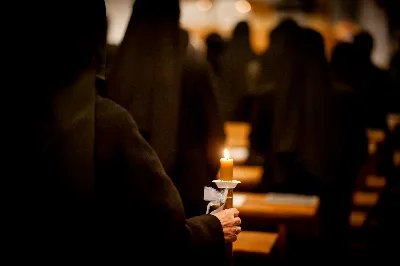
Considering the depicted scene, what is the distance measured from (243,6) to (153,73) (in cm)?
1074

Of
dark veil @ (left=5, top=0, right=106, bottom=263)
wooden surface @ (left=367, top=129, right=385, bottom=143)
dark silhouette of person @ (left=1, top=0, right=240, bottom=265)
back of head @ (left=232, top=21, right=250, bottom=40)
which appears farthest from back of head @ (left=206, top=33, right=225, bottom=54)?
dark veil @ (left=5, top=0, right=106, bottom=263)

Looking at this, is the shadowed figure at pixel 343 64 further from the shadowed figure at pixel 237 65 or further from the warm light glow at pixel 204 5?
the warm light glow at pixel 204 5

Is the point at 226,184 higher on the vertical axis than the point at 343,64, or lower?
lower

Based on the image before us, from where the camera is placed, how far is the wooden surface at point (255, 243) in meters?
3.49

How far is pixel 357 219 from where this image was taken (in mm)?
6074

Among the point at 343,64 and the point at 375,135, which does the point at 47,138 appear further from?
the point at 375,135

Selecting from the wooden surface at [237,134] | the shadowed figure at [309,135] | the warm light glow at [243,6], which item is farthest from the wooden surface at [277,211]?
the warm light glow at [243,6]

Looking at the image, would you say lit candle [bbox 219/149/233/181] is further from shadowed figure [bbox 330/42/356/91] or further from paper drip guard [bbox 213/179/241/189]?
shadowed figure [bbox 330/42/356/91]

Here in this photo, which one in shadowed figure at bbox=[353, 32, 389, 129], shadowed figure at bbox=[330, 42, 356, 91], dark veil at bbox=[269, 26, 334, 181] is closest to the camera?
dark veil at bbox=[269, 26, 334, 181]

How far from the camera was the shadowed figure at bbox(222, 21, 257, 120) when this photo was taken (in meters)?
8.12

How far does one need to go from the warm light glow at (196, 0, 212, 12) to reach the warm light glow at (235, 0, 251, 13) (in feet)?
2.26

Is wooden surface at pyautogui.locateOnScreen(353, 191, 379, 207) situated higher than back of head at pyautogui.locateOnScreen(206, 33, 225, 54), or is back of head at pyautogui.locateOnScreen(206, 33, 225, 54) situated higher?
back of head at pyautogui.locateOnScreen(206, 33, 225, 54)

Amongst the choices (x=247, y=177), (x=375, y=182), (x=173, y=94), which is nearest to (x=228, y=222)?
(x=173, y=94)

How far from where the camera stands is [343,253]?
5516 mm
